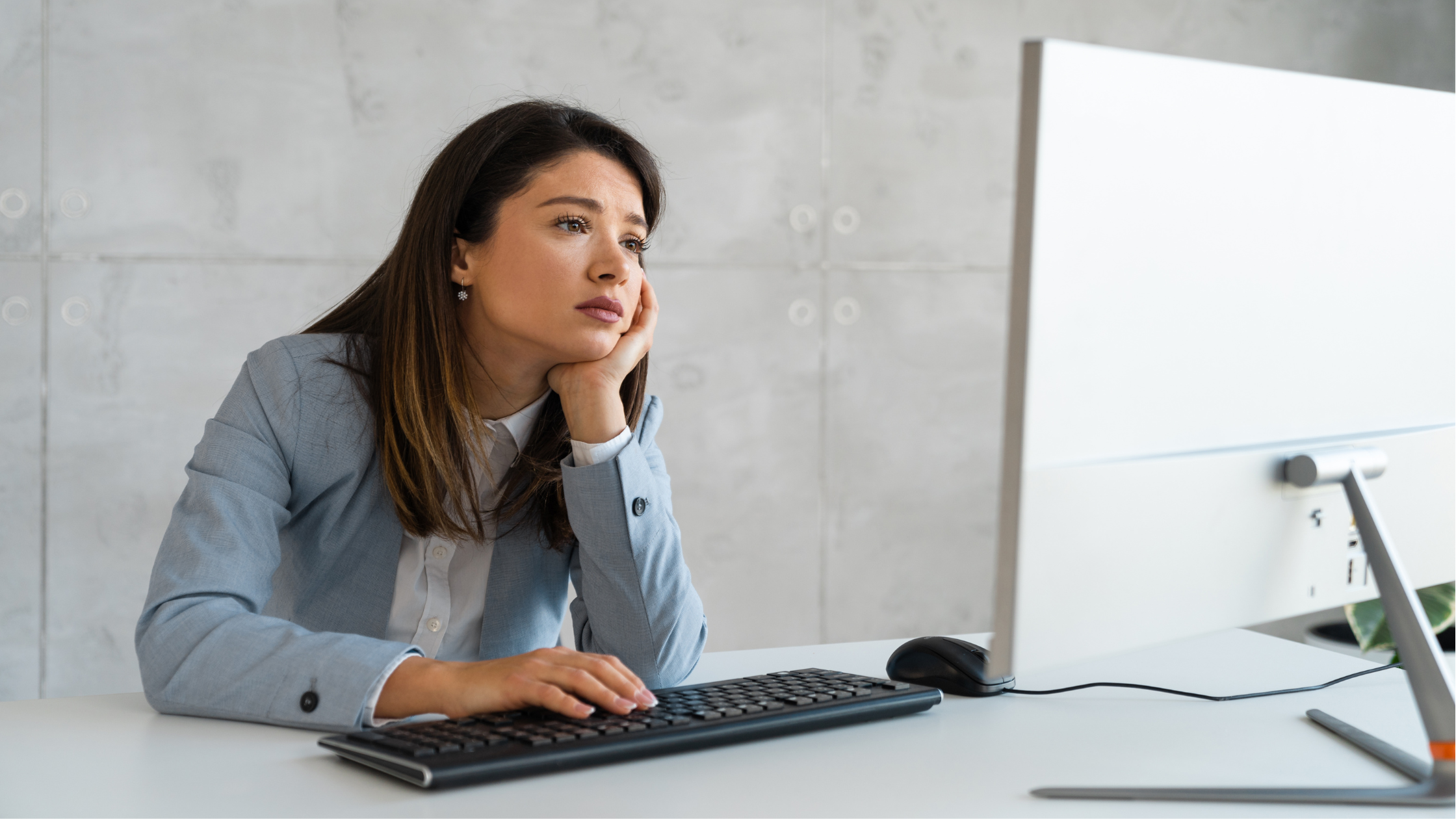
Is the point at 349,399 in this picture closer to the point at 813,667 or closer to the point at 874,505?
the point at 813,667

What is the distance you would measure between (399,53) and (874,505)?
1662 millimetres

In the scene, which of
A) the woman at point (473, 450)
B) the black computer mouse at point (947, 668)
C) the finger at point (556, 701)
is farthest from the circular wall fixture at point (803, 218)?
the finger at point (556, 701)

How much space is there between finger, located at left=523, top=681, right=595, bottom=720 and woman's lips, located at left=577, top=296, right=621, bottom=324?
615 millimetres

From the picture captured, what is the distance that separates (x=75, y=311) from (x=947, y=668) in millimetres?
2232

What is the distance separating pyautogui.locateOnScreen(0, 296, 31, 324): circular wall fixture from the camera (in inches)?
95.3

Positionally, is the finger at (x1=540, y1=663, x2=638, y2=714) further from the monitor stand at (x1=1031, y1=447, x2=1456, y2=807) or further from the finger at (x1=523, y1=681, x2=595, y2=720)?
the monitor stand at (x1=1031, y1=447, x2=1456, y2=807)

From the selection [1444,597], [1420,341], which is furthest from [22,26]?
[1444,597]

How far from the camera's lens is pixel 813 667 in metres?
1.09

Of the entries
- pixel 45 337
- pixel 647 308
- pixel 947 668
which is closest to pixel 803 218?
pixel 647 308

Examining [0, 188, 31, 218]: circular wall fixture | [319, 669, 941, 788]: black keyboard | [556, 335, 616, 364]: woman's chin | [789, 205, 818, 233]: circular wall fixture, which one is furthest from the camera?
[789, 205, 818, 233]: circular wall fixture

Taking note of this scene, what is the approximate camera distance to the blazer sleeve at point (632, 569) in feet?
4.10

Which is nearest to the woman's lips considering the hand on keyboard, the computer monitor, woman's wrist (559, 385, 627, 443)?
woman's wrist (559, 385, 627, 443)

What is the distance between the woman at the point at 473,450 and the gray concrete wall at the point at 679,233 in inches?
48.7

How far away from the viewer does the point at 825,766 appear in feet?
2.64
